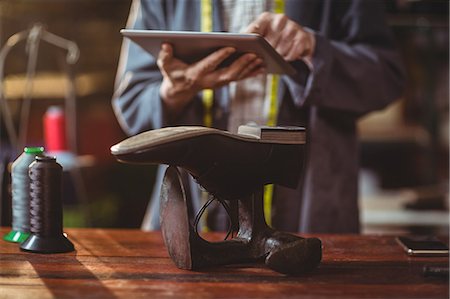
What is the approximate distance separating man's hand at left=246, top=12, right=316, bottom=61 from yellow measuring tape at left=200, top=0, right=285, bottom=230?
15 cm

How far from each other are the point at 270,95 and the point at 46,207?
634 millimetres

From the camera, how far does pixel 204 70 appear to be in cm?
138

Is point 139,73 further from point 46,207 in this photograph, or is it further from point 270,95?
point 46,207

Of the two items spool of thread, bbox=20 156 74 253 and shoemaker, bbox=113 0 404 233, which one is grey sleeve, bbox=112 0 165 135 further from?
spool of thread, bbox=20 156 74 253

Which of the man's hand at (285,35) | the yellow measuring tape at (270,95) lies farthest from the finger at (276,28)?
the yellow measuring tape at (270,95)

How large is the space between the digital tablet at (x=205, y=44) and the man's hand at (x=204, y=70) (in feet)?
0.04

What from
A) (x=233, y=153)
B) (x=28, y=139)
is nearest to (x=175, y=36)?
(x=233, y=153)

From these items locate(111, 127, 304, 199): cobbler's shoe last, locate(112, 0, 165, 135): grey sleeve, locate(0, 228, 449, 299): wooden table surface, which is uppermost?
locate(112, 0, 165, 135): grey sleeve

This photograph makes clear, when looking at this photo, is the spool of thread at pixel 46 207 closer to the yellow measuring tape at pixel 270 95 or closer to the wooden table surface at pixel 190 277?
the wooden table surface at pixel 190 277

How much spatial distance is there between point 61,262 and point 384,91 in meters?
0.86

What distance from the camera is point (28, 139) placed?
14.1 ft

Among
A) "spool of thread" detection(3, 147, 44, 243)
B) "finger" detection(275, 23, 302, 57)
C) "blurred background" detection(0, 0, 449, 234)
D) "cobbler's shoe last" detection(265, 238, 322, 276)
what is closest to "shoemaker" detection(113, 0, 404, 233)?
"finger" detection(275, 23, 302, 57)

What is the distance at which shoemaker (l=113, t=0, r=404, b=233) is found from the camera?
5.24ft

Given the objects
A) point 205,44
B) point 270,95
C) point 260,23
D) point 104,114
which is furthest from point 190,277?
point 104,114
